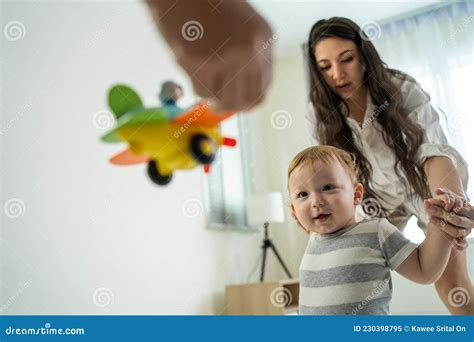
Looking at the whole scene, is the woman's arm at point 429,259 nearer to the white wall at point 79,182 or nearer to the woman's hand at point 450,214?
the woman's hand at point 450,214

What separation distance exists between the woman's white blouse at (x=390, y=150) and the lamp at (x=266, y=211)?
0.59 meters

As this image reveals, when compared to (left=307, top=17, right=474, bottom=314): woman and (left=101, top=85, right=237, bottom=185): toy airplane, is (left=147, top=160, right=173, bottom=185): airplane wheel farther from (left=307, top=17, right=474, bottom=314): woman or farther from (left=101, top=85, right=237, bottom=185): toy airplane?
(left=307, top=17, right=474, bottom=314): woman

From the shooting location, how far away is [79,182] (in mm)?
1193

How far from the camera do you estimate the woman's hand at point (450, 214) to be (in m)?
0.51

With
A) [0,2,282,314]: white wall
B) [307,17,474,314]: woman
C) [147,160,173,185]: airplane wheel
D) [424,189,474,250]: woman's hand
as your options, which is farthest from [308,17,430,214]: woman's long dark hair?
[0,2,282,314]: white wall

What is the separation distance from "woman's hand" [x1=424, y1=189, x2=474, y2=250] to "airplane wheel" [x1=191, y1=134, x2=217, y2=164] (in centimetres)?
24

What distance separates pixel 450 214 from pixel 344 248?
0.40 ft

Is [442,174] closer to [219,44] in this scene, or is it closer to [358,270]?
[358,270]

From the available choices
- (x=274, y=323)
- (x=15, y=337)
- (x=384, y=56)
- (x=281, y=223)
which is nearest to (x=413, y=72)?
(x=384, y=56)

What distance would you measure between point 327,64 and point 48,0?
80cm

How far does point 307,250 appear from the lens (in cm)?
60

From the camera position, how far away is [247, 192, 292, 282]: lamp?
1304 mm

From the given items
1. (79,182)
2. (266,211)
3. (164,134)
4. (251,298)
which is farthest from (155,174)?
(251,298)

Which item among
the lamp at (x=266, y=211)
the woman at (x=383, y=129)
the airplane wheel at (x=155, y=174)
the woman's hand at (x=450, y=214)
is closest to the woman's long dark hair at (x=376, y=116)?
the woman at (x=383, y=129)
